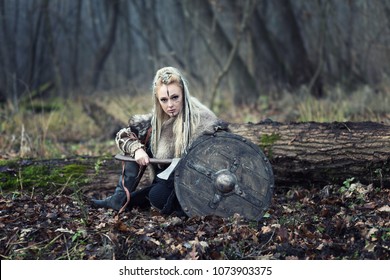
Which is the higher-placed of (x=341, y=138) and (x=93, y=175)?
(x=341, y=138)

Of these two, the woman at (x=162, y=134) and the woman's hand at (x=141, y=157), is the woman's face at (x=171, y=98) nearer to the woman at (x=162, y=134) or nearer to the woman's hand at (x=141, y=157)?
the woman at (x=162, y=134)

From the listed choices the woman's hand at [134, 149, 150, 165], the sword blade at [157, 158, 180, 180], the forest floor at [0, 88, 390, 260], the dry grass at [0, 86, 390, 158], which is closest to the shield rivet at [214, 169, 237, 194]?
the forest floor at [0, 88, 390, 260]

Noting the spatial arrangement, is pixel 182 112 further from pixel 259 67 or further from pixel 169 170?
pixel 259 67

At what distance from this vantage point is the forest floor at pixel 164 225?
4.50 metres

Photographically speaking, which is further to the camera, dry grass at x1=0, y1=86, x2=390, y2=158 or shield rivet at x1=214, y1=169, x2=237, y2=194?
dry grass at x1=0, y1=86, x2=390, y2=158

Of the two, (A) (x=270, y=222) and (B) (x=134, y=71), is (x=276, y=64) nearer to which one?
(A) (x=270, y=222)

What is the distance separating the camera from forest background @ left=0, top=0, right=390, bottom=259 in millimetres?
4660

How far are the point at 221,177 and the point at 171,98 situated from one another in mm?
805

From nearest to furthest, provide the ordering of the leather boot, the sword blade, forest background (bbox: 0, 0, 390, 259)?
forest background (bbox: 0, 0, 390, 259), the sword blade, the leather boot

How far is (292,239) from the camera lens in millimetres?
4660

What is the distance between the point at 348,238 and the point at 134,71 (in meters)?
24.3

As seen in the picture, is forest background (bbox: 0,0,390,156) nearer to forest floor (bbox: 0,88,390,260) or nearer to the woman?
forest floor (bbox: 0,88,390,260)

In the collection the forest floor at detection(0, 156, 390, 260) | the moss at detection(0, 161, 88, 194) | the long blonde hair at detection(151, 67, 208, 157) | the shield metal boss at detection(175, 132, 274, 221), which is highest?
the long blonde hair at detection(151, 67, 208, 157)
